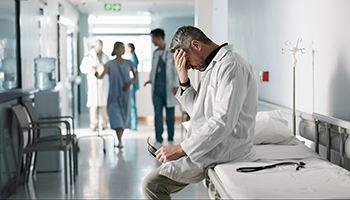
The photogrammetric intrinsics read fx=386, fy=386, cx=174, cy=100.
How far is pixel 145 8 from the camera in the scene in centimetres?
999

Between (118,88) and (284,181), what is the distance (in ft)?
13.7

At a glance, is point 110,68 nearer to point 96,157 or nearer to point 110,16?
point 96,157

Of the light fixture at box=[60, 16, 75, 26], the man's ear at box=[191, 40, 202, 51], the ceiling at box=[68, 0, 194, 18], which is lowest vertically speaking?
the man's ear at box=[191, 40, 202, 51]

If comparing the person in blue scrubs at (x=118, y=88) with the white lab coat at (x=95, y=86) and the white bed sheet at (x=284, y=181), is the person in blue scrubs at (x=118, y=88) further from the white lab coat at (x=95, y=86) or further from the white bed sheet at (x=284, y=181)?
the white bed sheet at (x=284, y=181)

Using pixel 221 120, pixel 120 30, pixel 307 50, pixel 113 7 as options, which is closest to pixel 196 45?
pixel 221 120

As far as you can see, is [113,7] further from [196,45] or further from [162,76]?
[196,45]

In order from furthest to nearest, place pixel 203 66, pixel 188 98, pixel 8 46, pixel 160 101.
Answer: pixel 160 101 < pixel 8 46 < pixel 188 98 < pixel 203 66

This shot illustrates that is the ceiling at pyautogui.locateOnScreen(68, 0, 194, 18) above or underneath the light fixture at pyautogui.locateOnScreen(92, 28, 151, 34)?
above

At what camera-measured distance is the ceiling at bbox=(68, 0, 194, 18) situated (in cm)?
884

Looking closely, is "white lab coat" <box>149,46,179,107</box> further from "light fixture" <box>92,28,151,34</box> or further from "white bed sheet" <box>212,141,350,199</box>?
"light fixture" <box>92,28,151,34</box>

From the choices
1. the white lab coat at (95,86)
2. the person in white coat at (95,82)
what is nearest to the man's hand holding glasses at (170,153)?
the person in white coat at (95,82)

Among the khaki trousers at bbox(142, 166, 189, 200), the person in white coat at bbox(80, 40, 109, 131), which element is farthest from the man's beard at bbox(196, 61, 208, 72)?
the person in white coat at bbox(80, 40, 109, 131)

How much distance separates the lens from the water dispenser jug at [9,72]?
3691 millimetres

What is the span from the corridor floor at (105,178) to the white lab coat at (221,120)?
1.69 m
